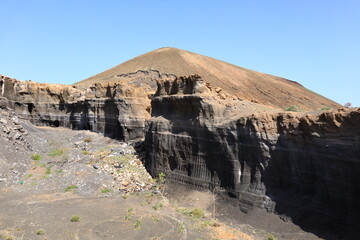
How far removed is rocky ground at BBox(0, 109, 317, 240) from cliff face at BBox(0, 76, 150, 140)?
3239mm

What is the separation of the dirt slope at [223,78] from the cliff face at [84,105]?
1077 inches

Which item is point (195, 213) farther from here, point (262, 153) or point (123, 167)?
point (123, 167)

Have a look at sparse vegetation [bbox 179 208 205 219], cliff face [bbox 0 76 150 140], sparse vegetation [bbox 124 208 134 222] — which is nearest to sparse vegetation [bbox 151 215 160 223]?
sparse vegetation [bbox 124 208 134 222]

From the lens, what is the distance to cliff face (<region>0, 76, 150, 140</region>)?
32.6m

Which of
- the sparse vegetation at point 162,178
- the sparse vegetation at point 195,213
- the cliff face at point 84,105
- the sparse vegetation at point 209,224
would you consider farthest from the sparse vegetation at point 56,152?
the sparse vegetation at point 209,224

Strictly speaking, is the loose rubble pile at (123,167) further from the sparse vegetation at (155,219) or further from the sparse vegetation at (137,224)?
the sparse vegetation at (137,224)

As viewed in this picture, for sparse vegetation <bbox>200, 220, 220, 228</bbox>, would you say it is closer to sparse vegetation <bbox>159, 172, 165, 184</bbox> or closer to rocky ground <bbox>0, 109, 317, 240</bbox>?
rocky ground <bbox>0, 109, 317, 240</bbox>

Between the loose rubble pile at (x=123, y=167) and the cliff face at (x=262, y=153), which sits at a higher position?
the cliff face at (x=262, y=153)

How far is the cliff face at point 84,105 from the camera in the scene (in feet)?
107

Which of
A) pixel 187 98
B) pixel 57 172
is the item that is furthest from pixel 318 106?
pixel 57 172

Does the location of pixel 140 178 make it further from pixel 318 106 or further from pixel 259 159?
pixel 318 106

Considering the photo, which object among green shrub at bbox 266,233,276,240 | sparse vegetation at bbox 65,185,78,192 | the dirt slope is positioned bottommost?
sparse vegetation at bbox 65,185,78,192

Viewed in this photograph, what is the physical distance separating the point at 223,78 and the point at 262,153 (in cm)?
5934

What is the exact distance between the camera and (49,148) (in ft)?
106
